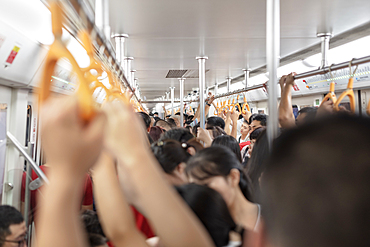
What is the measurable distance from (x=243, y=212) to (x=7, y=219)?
1192 mm

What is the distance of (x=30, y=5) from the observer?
2387 millimetres

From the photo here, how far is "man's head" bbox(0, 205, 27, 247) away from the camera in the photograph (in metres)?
1.64

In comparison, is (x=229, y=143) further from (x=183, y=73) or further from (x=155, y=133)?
(x=183, y=73)

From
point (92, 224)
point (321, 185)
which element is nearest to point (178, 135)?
point (92, 224)

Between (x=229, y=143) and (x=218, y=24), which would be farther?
(x=218, y=24)

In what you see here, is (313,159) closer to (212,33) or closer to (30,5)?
(30,5)

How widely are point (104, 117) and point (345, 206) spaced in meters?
0.37

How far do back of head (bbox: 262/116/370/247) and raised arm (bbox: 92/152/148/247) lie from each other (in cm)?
56

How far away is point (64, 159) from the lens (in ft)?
1.58

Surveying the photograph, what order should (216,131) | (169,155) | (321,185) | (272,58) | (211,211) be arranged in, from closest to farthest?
1. (321,185)
2. (211,211)
3. (169,155)
4. (272,58)
5. (216,131)

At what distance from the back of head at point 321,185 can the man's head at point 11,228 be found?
1.56 metres

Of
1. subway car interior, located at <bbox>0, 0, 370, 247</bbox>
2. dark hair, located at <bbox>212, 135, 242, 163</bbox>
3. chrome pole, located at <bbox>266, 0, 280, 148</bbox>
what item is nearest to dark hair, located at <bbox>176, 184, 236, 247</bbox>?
subway car interior, located at <bbox>0, 0, 370, 247</bbox>

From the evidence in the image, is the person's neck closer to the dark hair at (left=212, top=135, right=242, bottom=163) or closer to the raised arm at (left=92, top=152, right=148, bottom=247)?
the raised arm at (left=92, top=152, right=148, bottom=247)

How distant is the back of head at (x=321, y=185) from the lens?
1.45ft
